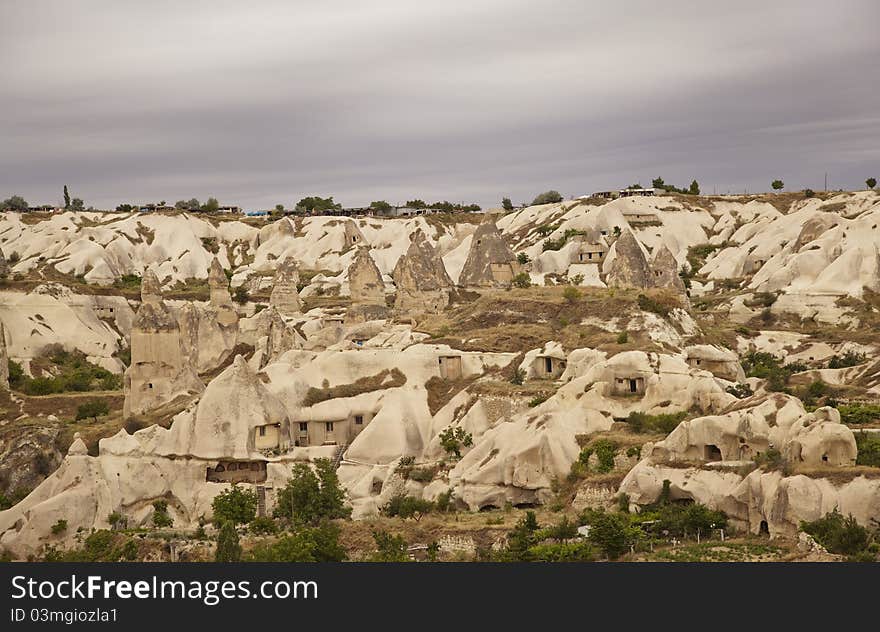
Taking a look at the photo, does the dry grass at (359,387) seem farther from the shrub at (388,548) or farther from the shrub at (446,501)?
the shrub at (388,548)

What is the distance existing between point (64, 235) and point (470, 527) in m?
84.7

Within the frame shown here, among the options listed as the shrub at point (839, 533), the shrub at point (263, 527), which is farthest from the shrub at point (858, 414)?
the shrub at point (263, 527)

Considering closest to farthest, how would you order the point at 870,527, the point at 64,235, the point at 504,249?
the point at 870,527, the point at 504,249, the point at 64,235

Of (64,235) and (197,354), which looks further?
(64,235)

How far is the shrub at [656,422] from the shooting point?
3994 centimetres

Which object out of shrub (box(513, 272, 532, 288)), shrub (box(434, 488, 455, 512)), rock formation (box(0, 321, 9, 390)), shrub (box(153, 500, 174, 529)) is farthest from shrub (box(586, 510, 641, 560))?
rock formation (box(0, 321, 9, 390))

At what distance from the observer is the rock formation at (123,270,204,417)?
5419cm

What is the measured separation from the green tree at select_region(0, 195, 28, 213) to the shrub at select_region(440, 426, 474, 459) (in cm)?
9132

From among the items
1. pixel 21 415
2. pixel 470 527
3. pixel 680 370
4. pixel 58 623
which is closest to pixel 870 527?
pixel 470 527

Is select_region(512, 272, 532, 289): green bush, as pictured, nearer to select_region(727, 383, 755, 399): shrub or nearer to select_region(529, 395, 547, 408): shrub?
select_region(727, 383, 755, 399): shrub

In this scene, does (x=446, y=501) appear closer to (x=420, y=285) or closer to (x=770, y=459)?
(x=770, y=459)

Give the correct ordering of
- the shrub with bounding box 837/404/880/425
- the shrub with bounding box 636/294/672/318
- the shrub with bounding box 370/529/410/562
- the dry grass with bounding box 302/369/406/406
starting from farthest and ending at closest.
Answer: the shrub with bounding box 636/294/672/318 → the dry grass with bounding box 302/369/406/406 → the shrub with bounding box 837/404/880/425 → the shrub with bounding box 370/529/410/562

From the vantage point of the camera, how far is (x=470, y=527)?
35.8 m

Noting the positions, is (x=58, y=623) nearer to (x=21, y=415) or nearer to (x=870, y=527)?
(x=870, y=527)
